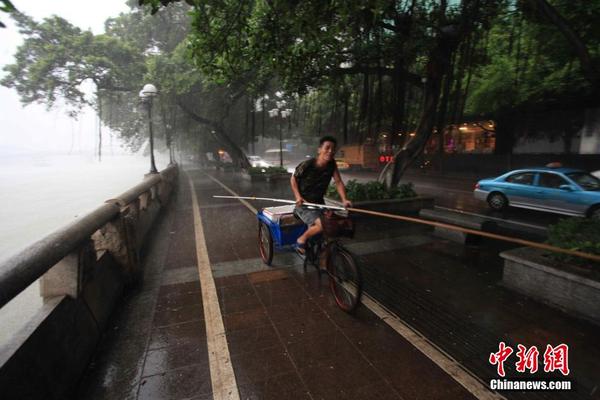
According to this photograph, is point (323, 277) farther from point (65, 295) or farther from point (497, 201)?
point (497, 201)

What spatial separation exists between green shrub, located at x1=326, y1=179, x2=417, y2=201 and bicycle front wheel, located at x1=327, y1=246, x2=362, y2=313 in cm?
526

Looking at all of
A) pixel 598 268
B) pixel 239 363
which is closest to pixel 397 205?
pixel 598 268

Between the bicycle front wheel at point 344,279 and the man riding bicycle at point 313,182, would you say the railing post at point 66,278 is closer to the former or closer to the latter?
the man riding bicycle at point 313,182

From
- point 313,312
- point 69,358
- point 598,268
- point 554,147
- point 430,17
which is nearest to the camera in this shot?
point 69,358

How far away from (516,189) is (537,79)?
11825 mm

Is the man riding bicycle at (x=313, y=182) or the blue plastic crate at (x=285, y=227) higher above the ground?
the man riding bicycle at (x=313, y=182)

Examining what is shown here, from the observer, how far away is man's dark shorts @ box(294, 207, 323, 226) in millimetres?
4402

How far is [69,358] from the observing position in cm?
280

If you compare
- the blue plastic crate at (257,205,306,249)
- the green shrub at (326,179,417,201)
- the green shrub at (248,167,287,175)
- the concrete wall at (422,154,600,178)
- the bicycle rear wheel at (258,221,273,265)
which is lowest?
the bicycle rear wheel at (258,221,273,265)

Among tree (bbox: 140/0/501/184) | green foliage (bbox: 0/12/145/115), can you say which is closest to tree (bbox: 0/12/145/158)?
green foliage (bbox: 0/12/145/115)

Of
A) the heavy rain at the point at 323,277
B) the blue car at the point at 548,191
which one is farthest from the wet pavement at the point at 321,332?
the blue car at the point at 548,191

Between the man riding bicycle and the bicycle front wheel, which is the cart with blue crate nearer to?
the man riding bicycle

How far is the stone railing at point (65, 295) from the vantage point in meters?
2.23

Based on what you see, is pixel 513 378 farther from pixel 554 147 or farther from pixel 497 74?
pixel 554 147
